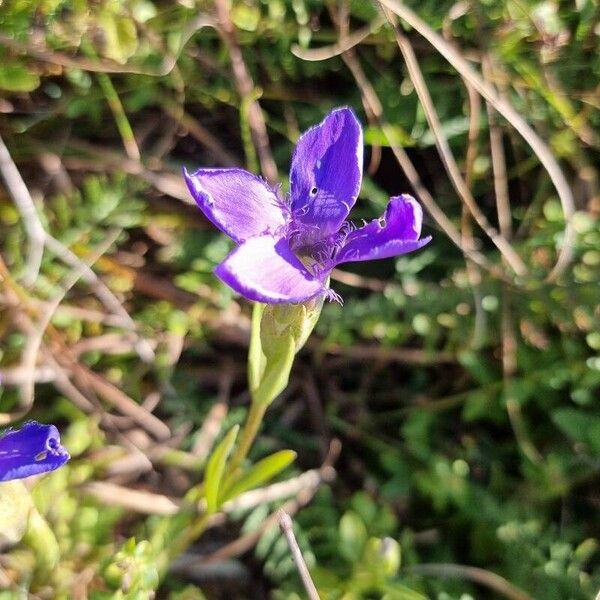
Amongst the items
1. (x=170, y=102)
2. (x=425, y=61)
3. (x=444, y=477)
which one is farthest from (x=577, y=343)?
(x=170, y=102)

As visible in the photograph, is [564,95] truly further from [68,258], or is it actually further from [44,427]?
[44,427]

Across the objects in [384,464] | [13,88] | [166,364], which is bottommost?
[384,464]

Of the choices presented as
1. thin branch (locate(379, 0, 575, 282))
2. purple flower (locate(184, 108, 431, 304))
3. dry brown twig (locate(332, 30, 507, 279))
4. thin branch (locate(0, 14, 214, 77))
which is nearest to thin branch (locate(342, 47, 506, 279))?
dry brown twig (locate(332, 30, 507, 279))

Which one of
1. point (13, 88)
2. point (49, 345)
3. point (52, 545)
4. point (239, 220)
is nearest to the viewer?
point (239, 220)

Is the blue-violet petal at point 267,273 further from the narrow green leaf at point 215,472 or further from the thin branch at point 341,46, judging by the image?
the thin branch at point 341,46

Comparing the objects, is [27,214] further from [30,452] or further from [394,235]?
[394,235]

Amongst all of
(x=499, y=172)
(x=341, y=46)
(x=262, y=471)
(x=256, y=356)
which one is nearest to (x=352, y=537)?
(x=262, y=471)

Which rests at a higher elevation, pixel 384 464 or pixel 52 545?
pixel 52 545
